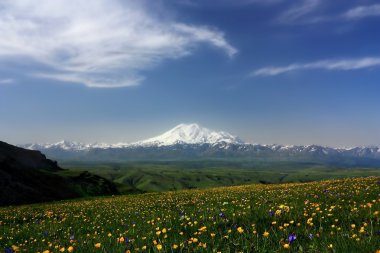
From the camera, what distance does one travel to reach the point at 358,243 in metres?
4.76

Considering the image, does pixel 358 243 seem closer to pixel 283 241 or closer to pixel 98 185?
pixel 283 241

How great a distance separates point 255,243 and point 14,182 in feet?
232

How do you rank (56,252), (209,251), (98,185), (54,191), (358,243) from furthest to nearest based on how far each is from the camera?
(98,185)
(54,191)
(56,252)
(209,251)
(358,243)

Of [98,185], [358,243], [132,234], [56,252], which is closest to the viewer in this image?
[358,243]

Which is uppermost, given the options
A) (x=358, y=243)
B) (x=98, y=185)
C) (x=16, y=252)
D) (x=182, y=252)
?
(x=358, y=243)

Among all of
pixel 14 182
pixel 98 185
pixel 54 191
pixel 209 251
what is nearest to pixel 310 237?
pixel 209 251

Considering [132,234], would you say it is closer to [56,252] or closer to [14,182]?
[56,252]

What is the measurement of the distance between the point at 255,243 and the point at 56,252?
12.1 ft

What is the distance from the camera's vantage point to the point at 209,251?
543cm

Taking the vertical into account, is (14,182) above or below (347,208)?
below

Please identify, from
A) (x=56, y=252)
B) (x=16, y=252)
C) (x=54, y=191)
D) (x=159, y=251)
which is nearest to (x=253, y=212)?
(x=159, y=251)

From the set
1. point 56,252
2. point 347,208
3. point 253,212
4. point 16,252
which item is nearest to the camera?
point 56,252

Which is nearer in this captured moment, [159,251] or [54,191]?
[159,251]

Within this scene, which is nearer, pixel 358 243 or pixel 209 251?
pixel 358 243
